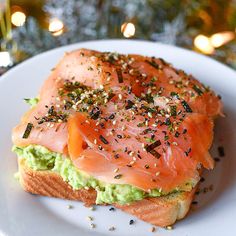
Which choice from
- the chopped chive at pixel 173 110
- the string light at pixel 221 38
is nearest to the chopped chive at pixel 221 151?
the chopped chive at pixel 173 110

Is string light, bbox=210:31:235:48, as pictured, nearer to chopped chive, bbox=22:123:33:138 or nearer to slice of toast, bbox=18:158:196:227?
slice of toast, bbox=18:158:196:227

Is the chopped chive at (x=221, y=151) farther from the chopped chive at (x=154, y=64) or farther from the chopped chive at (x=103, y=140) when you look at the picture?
the chopped chive at (x=103, y=140)

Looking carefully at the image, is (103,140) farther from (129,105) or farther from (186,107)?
(186,107)

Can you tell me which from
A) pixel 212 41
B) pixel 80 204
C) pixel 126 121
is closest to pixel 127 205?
pixel 80 204

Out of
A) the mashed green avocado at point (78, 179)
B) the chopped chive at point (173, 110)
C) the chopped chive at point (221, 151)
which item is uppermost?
the chopped chive at point (173, 110)

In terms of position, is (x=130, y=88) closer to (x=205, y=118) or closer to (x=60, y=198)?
(x=205, y=118)

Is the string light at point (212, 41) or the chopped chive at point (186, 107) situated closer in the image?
the chopped chive at point (186, 107)

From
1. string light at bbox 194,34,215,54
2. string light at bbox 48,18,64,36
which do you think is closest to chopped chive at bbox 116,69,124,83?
string light at bbox 48,18,64,36

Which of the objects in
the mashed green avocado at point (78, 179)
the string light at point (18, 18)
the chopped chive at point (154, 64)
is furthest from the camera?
the string light at point (18, 18)
